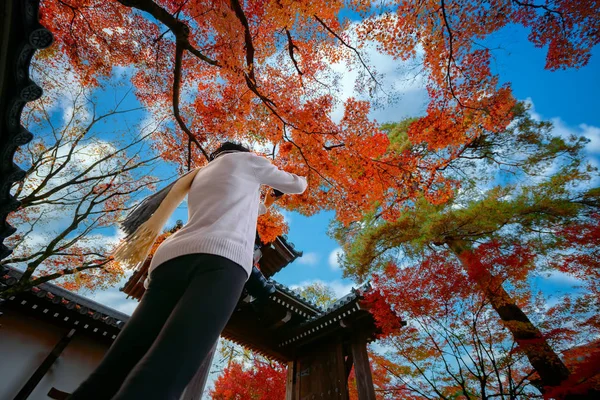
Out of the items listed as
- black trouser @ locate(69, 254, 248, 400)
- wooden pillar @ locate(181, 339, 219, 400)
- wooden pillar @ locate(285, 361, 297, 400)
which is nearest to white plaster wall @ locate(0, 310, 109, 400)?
wooden pillar @ locate(285, 361, 297, 400)

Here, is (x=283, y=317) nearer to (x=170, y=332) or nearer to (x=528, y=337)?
(x=528, y=337)

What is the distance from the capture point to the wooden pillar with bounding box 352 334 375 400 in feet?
21.0

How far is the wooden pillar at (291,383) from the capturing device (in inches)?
313

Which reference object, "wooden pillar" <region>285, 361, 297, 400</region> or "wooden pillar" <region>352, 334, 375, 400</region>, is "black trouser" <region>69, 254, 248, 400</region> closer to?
"wooden pillar" <region>352, 334, 375, 400</region>

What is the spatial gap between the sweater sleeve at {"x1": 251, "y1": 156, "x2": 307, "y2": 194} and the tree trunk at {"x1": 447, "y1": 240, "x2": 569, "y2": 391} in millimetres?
8514

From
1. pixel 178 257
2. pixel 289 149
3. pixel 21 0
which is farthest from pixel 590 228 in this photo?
pixel 21 0

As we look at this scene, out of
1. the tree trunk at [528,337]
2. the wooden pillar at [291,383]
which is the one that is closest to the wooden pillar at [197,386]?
the wooden pillar at [291,383]

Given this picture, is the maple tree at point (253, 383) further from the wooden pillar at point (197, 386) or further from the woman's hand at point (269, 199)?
the woman's hand at point (269, 199)

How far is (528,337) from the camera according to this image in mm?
8273

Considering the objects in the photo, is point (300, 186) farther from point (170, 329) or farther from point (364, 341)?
point (364, 341)

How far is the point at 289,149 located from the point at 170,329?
725 centimetres

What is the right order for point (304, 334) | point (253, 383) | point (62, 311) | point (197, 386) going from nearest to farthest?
point (197, 386) < point (62, 311) < point (304, 334) < point (253, 383)

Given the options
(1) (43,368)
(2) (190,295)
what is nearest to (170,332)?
(2) (190,295)

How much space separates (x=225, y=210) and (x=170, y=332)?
26.9 inches
